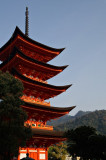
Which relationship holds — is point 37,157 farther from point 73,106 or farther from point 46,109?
point 73,106

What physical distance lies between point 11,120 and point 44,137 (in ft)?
26.8

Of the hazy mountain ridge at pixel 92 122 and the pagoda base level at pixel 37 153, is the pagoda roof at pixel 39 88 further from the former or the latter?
the hazy mountain ridge at pixel 92 122

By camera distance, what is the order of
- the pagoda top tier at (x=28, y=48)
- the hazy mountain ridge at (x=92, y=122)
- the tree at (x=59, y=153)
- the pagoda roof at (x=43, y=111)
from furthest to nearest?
1. the hazy mountain ridge at (x=92, y=122)
2. the tree at (x=59, y=153)
3. the pagoda top tier at (x=28, y=48)
4. the pagoda roof at (x=43, y=111)

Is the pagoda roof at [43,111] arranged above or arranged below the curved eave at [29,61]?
below

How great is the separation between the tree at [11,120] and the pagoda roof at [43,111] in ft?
21.3

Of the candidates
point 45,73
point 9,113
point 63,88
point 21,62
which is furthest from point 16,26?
point 9,113

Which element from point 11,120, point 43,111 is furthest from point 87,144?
point 11,120

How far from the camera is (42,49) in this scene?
106ft

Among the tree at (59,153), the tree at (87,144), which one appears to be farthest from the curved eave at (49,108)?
the tree at (59,153)

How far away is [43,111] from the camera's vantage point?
2641 centimetres

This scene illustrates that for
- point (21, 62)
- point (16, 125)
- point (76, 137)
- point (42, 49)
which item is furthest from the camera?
point (42, 49)

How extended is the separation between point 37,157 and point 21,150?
8.96ft

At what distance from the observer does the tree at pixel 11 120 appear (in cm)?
1564

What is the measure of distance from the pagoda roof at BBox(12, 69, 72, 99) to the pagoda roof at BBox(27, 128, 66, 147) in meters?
5.88
